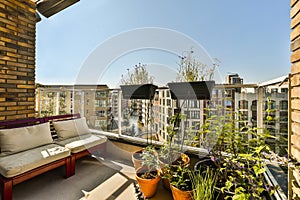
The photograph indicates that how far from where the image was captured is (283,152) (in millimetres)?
1344

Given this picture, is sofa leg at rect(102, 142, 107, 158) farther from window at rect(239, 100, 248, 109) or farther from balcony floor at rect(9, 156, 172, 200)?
window at rect(239, 100, 248, 109)

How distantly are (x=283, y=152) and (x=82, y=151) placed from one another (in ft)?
8.37

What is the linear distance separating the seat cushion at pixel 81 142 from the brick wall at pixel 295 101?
2486mm

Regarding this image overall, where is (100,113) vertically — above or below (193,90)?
below

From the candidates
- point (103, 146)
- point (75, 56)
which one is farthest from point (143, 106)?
point (75, 56)

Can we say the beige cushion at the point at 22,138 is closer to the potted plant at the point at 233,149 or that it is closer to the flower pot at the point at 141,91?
the flower pot at the point at 141,91

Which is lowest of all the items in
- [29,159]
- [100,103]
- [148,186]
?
[148,186]

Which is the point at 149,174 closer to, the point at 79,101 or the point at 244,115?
the point at 244,115

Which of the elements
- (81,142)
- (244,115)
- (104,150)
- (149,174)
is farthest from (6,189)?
(244,115)

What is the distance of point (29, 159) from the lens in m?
1.84

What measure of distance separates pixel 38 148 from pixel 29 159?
0.38m

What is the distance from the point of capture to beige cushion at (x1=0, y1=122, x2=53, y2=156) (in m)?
1.99

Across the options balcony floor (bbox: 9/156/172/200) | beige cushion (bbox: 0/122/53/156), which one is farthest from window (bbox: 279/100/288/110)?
beige cushion (bbox: 0/122/53/156)

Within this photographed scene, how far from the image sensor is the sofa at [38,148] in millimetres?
1693
